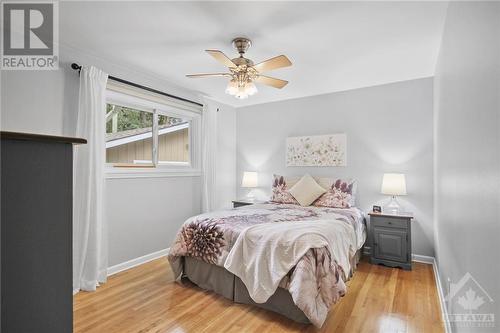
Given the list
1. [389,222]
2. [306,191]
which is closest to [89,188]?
[306,191]

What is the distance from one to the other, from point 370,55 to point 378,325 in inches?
103

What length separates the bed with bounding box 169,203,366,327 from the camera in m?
2.04

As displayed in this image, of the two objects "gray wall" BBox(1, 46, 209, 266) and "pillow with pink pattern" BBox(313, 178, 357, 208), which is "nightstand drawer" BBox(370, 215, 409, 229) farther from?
"gray wall" BBox(1, 46, 209, 266)

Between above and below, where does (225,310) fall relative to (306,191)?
below

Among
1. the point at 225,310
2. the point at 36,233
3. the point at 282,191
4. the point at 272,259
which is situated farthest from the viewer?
the point at 282,191

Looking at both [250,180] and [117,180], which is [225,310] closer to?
[117,180]

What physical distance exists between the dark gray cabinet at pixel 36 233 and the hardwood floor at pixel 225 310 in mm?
1430

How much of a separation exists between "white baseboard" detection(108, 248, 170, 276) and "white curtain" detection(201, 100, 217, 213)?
921mm

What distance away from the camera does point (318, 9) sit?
207 centimetres

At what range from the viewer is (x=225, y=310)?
2326 mm

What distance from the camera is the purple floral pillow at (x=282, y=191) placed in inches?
163

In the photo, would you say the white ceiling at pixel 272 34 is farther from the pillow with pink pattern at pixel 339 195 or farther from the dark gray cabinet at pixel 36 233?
the dark gray cabinet at pixel 36 233

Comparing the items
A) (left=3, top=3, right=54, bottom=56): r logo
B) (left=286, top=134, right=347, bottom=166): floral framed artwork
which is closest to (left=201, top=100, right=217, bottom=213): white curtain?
(left=286, top=134, right=347, bottom=166): floral framed artwork

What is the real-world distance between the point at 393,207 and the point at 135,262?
11.6 feet
